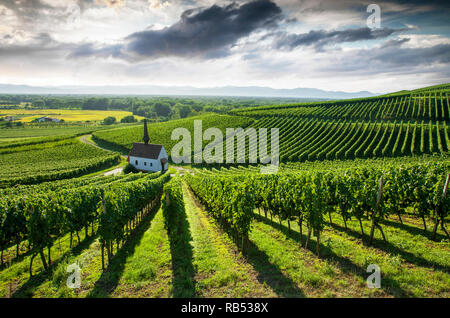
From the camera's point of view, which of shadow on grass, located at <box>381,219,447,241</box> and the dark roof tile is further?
the dark roof tile

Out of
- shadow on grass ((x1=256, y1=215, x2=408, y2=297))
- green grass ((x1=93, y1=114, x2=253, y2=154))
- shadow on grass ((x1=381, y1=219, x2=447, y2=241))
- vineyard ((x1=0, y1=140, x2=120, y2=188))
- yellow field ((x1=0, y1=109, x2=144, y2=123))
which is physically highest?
yellow field ((x1=0, y1=109, x2=144, y2=123))

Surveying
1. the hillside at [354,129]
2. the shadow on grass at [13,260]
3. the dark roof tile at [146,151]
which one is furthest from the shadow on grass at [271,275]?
the dark roof tile at [146,151]

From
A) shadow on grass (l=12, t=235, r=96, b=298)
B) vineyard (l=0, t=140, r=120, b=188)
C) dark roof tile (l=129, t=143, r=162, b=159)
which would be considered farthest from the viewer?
dark roof tile (l=129, t=143, r=162, b=159)

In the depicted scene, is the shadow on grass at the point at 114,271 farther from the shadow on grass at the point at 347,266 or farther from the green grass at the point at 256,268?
the shadow on grass at the point at 347,266

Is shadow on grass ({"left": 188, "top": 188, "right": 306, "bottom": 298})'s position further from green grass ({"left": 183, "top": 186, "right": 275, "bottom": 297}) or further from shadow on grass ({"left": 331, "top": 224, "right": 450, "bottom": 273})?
shadow on grass ({"left": 331, "top": 224, "right": 450, "bottom": 273})

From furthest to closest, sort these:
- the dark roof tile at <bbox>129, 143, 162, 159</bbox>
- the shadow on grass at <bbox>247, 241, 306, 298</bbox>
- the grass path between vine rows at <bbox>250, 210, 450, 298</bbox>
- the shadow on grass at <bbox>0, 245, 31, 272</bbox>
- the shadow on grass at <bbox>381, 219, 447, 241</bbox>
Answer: the dark roof tile at <bbox>129, 143, 162, 159</bbox> < the shadow on grass at <bbox>0, 245, 31, 272</bbox> < the shadow on grass at <bbox>381, 219, 447, 241</bbox> < the shadow on grass at <bbox>247, 241, 306, 298</bbox> < the grass path between vine rows at <bbox>250, 210, 450, 298</bbox>

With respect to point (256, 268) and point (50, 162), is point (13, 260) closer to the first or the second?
point (256, 268)

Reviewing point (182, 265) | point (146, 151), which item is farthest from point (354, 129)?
point (182, 265)

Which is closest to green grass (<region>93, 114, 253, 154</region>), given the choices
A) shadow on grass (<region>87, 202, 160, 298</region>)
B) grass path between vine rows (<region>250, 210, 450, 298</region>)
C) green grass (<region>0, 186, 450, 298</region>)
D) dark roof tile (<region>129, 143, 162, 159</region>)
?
dark roof tile (<region>129, 143, 162, 159</region>)

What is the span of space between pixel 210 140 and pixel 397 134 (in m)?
51.8

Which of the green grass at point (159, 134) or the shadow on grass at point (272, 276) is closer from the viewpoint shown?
the shadow on grass at point (272, 276)

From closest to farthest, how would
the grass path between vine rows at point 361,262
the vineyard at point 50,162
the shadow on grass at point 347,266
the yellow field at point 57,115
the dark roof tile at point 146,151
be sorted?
the shadow on grass at point 347,266 < the grass path between vine rows at point 361,262 < the vineyard at point 50,162 < the dark roof tile at point 146,151 < the yellow field at point 57,115

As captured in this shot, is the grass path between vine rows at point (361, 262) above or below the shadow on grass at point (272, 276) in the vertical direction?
above
